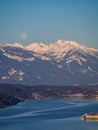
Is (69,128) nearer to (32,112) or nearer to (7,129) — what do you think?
(7,129)

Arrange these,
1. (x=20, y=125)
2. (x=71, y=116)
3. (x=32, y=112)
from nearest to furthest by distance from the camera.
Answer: (x=20, y=125), (x=71, y=116), (x=32, y=112)

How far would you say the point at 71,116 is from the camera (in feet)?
502

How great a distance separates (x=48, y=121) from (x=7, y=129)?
62.3ft

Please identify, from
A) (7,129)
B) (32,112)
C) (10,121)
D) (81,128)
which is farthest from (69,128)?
(32,112)

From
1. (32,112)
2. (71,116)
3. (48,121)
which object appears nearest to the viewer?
(48,121)

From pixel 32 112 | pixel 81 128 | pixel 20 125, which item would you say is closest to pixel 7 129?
pixel 20 125

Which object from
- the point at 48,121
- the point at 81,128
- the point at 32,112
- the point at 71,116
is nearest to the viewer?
the point at 81,128

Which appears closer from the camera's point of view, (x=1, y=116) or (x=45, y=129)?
(x=45, y=129)

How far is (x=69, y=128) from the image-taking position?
397ft

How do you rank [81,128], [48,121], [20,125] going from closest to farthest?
1. [81,128]
2. [20,125]
3. [48,121]

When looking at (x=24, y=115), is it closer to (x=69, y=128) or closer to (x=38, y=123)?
(x=38, y=123)

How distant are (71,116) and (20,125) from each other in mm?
24654

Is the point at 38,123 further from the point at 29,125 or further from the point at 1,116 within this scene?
the point at 1,116

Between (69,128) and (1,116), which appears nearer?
(69,128)
